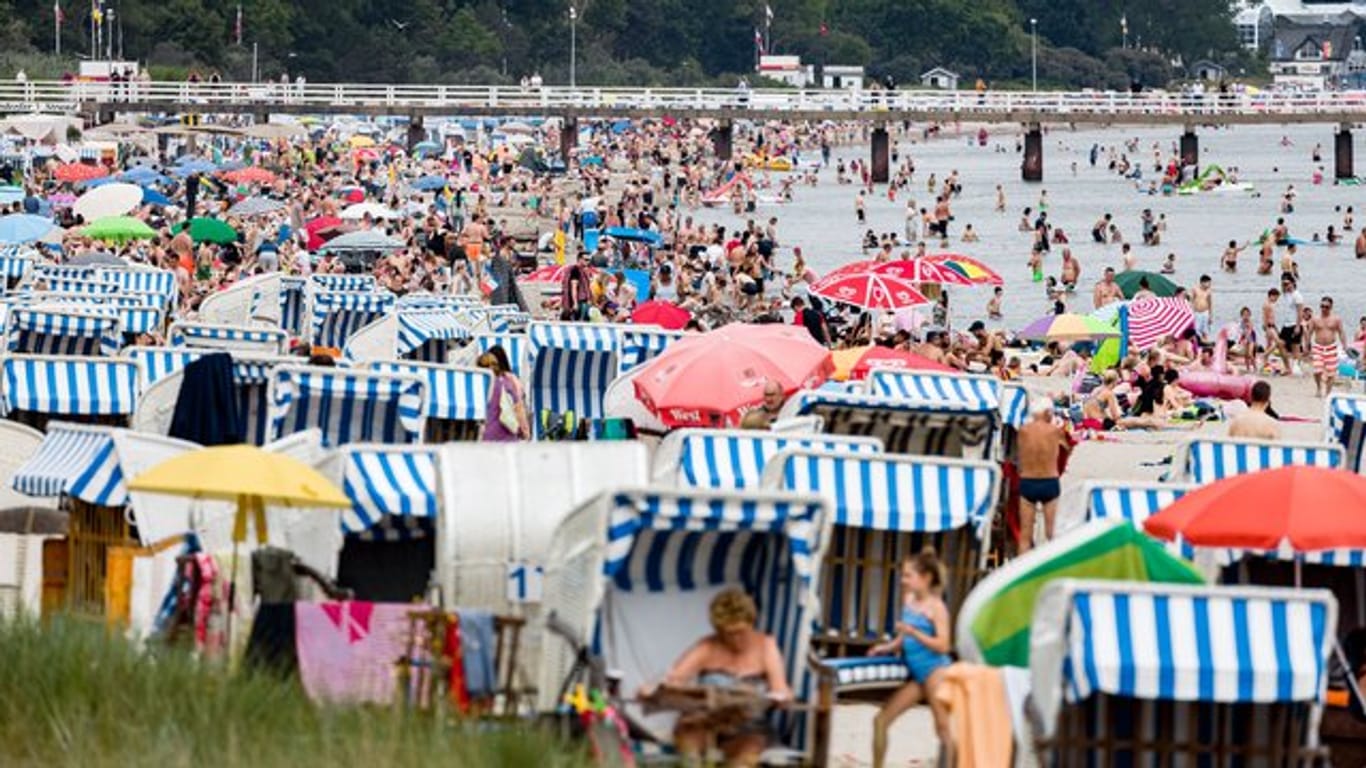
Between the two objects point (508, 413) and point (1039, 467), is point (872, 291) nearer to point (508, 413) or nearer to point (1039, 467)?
point (508, 413)

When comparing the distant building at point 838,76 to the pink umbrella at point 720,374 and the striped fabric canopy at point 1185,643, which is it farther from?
the striped fabric canopy at point 1185,643

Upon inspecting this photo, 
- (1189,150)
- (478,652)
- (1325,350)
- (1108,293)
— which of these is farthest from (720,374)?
(1189,150)

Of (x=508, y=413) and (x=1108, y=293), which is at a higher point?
(x=1108, y=293)

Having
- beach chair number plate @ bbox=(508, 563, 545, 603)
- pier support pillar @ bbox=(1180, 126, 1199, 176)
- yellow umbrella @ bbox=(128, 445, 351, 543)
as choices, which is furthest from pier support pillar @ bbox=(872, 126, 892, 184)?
yellow umbrella @ bbox=(128, 445, 351, 543)

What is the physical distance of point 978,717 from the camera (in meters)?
9.17

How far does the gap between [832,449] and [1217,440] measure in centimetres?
195

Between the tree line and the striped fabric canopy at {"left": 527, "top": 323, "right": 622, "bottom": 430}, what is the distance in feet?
233

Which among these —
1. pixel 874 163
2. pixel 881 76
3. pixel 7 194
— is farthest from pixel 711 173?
pixel 881 76

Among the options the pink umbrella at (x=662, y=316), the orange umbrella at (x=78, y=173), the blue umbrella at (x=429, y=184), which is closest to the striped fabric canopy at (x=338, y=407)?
the pink umbrella at (x=662, y=316)

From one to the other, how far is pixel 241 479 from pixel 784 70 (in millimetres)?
123252

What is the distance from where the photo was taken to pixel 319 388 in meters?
14.3

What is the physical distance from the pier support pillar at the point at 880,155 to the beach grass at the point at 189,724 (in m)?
69.6

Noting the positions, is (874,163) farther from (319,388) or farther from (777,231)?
(319,388)

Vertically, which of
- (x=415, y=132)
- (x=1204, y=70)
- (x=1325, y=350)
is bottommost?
(x=1325, y=350)
